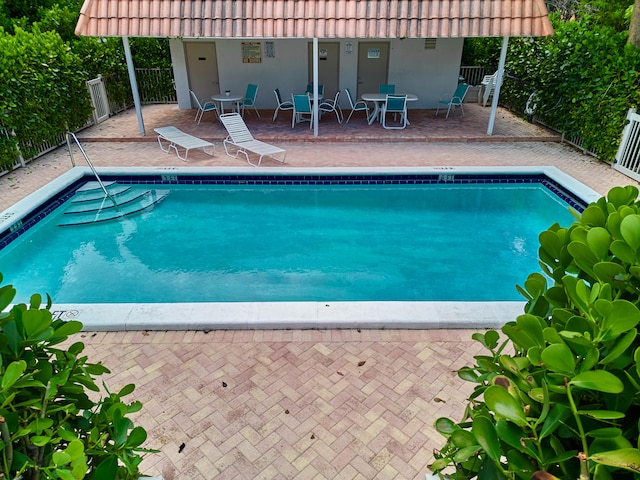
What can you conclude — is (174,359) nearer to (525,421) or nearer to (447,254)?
(525,421)

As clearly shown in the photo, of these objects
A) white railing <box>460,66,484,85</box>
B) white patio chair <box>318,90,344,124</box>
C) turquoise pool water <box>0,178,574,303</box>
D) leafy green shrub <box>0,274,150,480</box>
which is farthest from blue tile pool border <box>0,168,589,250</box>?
white railing <box>460,66,484,85</box>

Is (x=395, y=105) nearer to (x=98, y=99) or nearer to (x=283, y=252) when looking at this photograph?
(x=283, y=252)

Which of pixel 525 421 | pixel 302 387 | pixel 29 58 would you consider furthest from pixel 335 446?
pixel 29 58

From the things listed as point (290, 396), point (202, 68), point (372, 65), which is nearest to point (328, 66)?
point (372, 65)

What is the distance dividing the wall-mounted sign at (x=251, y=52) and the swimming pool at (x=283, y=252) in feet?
21.5

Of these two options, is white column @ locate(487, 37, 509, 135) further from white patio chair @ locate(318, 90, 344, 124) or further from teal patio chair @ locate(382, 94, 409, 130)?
white patio chair @ locate(318, 90, 344, 124)

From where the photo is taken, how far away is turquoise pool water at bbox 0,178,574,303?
262 inches

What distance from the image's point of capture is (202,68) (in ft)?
47.7

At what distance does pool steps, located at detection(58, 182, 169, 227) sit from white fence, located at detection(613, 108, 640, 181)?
9.67 metres

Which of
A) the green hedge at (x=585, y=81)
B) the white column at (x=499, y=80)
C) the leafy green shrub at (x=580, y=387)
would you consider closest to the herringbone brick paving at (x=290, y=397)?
the leafy green shrub at (x=580, y=387)

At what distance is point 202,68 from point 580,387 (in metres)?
15.4

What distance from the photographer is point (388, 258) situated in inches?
293

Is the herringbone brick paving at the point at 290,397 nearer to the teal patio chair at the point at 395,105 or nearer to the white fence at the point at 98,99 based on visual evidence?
the teal patio chair at the point at 395,105

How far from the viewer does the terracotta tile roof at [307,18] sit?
1063 cm
